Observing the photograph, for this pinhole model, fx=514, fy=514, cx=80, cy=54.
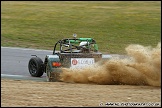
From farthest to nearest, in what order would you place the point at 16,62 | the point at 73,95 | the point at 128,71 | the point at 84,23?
the point at 84,23, the point at 16,62, the point at 128,71, the point at 73,95

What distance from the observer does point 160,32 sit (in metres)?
24.0

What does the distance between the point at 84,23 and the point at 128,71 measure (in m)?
16.3

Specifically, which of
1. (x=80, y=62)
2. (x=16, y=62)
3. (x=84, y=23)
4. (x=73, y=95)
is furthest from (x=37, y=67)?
(x=84, y=23)

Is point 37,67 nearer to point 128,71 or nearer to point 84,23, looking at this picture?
point 128,71

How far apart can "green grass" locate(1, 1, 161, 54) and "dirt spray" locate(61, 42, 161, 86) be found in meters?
7.52

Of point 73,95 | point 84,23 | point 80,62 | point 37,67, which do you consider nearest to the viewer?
point 73,95

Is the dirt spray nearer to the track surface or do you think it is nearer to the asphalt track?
the track surface

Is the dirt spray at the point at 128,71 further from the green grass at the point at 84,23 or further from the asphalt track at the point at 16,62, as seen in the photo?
the green grass at the point at 84,23

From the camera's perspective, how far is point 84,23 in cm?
2728

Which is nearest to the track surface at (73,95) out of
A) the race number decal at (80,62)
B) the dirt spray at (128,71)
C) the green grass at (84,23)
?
the dirt spray at (128,71)

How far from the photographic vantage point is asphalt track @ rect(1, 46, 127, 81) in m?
13.6

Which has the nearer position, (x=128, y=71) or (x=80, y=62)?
(x=128, y=71)

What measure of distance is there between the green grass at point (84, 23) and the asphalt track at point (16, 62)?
1.48 meters

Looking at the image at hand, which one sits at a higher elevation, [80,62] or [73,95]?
[80,62]
